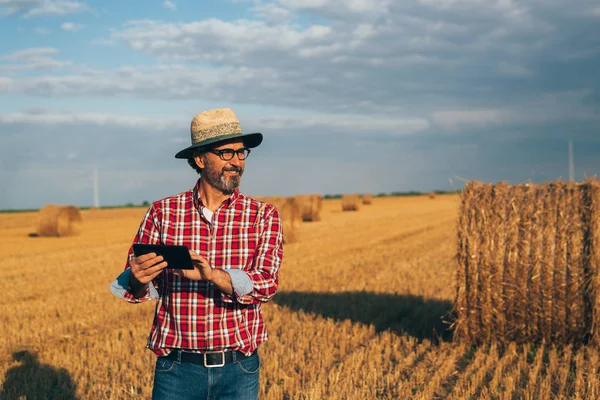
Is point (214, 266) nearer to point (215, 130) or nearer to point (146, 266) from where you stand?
point (146, 266)

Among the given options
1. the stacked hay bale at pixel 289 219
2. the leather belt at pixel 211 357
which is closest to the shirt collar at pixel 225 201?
the leather belt at pixel 211 357

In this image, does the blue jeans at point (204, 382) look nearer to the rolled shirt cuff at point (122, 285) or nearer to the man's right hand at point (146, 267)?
the rolled shirt cuff at point (122, 285)

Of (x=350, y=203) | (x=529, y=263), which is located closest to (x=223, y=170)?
(x=529, y=263)

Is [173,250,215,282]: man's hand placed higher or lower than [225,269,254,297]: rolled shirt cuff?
higher

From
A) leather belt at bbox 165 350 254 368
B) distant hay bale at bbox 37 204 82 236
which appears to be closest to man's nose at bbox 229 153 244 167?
leather belt at bbox 165 350 254 368

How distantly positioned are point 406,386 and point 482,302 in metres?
2.00

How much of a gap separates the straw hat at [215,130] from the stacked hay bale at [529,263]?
511cm

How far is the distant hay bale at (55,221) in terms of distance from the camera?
2588 cm

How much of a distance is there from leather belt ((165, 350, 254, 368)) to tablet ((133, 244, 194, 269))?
1.89 feet

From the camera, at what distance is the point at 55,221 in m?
25.9

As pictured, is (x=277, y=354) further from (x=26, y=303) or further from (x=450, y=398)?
(x=26, y=303)

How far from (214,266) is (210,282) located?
108 mm

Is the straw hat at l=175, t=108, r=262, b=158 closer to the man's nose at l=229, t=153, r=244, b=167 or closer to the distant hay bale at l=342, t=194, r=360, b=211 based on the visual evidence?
the man's nose at l=229, t=153, r=244, b=167

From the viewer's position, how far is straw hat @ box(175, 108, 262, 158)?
3.43 metres
